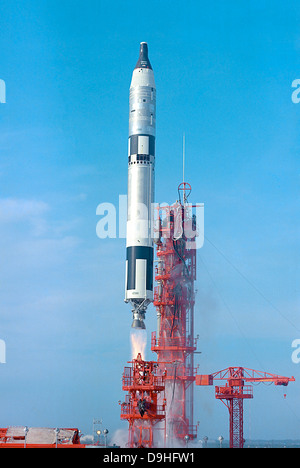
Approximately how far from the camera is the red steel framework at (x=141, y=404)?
265ft

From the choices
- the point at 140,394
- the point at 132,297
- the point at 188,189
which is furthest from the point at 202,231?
the point at 140,394

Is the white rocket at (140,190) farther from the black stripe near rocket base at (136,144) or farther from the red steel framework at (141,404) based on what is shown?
the red steel framework at (141,404)

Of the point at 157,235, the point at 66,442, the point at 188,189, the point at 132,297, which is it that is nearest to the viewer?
the point at 66,442

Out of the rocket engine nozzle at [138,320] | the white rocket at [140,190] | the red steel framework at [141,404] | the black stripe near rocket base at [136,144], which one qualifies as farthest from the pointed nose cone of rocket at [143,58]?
the red steel framework at [141,404]

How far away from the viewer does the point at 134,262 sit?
3391 inches

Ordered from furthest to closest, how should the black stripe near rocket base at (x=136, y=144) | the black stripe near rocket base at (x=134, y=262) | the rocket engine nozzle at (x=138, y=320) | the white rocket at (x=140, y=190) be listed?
the black stripe near rocket base at (x=136, y=144) → the rocket engine nozzle at (x=138, y=320) → the white rocket at (x=140, y=190) → the black stripe near rocket base at (x=134, y=262)

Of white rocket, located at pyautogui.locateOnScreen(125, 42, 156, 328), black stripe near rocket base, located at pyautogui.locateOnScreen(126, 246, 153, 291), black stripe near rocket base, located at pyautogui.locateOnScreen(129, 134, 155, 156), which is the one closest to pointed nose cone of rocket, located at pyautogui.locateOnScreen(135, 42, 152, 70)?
white rocket, located at pyautogui.locateOnScreen(125, 42, 156, 328)

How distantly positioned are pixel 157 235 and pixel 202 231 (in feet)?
24.9

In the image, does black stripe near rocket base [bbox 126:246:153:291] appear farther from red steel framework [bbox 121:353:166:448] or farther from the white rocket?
red steel framework [bbox 121:353:166:448]

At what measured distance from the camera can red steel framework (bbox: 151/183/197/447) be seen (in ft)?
339

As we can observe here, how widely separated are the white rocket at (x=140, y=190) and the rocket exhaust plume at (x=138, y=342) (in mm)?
1951

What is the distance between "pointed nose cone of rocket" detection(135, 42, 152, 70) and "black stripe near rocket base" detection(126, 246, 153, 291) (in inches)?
858
